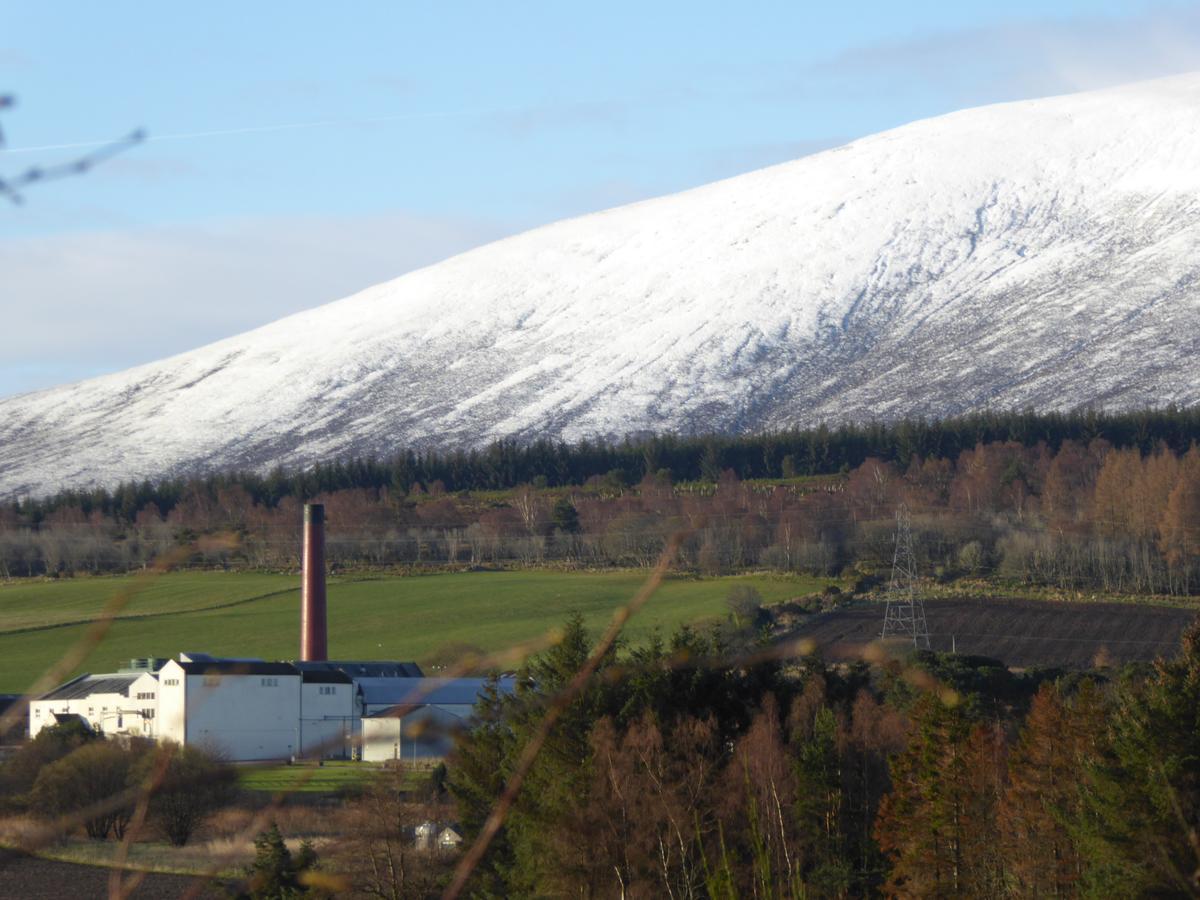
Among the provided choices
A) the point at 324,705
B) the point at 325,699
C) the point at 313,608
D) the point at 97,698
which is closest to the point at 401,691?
the point at 325,699

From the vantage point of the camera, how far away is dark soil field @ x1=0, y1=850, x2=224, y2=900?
33.2 m

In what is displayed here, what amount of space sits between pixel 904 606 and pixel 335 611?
3010 centimetres

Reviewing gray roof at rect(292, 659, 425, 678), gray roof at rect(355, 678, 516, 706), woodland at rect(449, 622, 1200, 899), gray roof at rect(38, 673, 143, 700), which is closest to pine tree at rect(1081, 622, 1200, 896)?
→ woodland at rect(449, 622, 1200, 899)

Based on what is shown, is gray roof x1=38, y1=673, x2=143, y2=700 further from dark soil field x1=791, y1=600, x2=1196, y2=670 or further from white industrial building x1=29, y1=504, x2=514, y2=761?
dark soil field x1=791, y1=600, x2=1196, y2=670

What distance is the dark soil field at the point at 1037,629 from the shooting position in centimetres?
6169

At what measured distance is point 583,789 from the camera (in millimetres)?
28234

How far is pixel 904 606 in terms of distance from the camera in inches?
2840

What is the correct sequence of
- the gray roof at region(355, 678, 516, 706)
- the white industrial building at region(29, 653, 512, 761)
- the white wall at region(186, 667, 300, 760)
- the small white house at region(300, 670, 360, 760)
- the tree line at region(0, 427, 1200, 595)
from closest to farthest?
the white wall at region(186, 667, 300, 760), the white industrial building at region(29, 653, 512, 761), the small white house at region(300, 670, 360, 760), the gray roof at region(355, 678, 516, 706), the tree line at region(0, 427, 1200, 595)

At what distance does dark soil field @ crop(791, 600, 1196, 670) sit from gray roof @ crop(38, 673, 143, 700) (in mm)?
27451

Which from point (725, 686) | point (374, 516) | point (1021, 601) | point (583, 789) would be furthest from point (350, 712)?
point (374, 516)

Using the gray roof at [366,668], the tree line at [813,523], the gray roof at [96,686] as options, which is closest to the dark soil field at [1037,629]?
the tree line at [813,523]

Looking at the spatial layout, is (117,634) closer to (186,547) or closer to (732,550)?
(732,550)

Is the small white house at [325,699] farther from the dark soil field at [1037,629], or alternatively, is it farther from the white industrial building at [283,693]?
the dark soil field at [1037,629]

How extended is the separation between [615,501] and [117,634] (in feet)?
101
